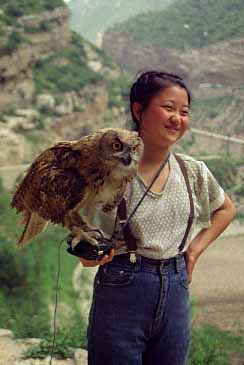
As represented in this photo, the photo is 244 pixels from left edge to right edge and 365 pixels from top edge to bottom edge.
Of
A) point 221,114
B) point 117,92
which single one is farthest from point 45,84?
point 221,114

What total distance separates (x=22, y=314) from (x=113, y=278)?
6.59m

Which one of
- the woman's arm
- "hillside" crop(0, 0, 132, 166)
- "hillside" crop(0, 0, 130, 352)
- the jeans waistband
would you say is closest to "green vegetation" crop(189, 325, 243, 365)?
"hillside" crop(0, 0, 130, 352)

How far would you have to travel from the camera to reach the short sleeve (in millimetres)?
2045

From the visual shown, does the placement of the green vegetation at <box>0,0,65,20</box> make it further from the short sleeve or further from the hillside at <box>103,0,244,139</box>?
the short sleeve

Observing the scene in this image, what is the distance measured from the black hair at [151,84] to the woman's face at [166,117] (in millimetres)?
16

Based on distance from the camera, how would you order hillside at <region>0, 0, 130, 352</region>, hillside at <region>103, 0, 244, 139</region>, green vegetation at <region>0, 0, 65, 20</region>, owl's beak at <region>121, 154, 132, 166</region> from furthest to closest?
hillside at <region>103, 0, 244, 139</region>
green vegetation at <region>0, 0, 65, 20</region>
hillside at <region>0, 0, 130, 352</region>
owl's beak at <region>121, 154, 132, 166</region>

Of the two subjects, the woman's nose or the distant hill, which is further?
the distant hill

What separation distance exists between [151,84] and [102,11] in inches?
3099

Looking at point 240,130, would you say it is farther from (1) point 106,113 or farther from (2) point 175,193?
(2) point 175,193

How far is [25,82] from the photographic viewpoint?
20406 millimetres

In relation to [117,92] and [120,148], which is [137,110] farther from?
[117,92]

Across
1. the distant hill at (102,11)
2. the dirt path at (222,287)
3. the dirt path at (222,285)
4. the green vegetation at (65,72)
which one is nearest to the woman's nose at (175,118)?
the dirt path at (222,287)

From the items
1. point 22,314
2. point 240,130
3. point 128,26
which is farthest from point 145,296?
point 128,26

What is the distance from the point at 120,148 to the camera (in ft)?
5.84
